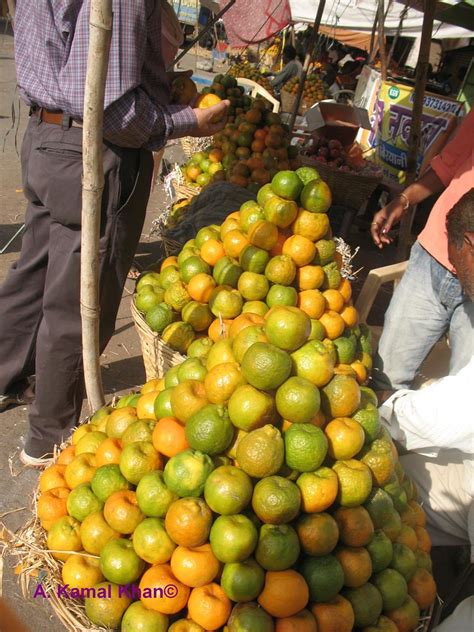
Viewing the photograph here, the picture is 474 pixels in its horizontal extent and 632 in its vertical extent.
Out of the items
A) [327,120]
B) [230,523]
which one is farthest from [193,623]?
[327,120]

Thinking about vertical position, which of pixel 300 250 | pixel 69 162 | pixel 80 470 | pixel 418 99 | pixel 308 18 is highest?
pixel 308 18

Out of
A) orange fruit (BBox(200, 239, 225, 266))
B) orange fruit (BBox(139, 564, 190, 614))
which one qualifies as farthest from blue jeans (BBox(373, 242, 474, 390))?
orange fruit (BBox(139, 564, 190, 614))

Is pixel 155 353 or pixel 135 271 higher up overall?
pixel 155 353

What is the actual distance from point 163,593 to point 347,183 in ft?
15.9

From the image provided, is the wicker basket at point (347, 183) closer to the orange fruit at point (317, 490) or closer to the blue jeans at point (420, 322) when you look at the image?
the blue jeans at point (420, 322)

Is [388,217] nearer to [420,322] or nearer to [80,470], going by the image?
[420,322]

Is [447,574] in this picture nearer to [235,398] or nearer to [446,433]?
[446,433]

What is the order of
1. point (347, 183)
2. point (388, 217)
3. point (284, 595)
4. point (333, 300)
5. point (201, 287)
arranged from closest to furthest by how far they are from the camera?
point (284, 595)
point (333, 300)
point (201, 287)
point (388, 217)
point (347, 183)

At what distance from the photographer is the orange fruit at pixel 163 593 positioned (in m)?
1.35

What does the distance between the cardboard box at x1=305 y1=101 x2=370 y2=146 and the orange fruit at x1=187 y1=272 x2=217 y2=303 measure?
173 inches

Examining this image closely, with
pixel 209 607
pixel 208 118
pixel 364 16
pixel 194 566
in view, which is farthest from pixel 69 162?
pixel 364 16

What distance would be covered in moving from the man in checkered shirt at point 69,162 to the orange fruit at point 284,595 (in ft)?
4.93

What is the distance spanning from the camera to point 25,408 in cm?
306

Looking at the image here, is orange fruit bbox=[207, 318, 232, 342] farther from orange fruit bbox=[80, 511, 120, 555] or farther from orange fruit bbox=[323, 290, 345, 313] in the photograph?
orange fruit bbox=[80, 511, 120, 555]
